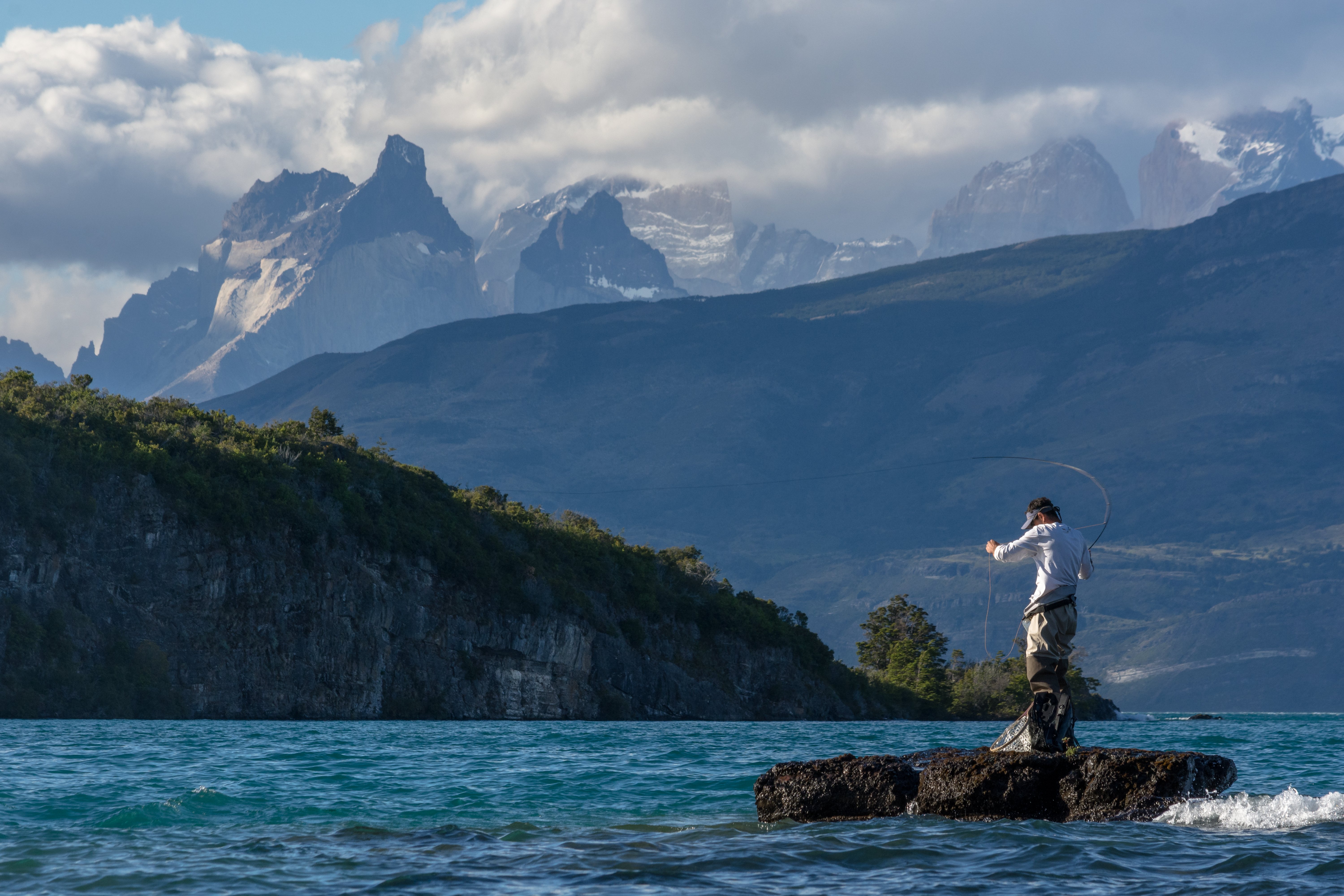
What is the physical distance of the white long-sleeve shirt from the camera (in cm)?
1812

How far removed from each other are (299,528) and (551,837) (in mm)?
73473

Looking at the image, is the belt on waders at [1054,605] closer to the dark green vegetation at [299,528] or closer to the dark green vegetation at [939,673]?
the dark green vegetation at [299,528]

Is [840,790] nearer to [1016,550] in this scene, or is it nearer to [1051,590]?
[1051,590]

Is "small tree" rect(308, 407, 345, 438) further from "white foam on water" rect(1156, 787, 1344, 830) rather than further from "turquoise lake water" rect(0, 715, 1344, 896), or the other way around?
"white foam on water" rect(1156, 787, 1344, 830)

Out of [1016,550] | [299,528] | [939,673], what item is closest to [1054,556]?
[1016,550]

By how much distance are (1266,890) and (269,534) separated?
79.9m

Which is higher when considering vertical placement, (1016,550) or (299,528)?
(299,528)

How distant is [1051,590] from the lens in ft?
59.4

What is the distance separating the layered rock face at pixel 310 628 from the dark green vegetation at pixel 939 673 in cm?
3588

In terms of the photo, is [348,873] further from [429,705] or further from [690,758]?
[429,705]

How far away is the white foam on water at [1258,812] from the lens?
1958cm

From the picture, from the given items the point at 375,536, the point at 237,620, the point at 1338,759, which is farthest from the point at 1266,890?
the point at 375,536

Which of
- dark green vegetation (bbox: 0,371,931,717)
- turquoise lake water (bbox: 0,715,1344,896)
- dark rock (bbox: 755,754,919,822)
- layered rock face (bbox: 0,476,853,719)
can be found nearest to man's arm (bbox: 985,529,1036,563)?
turquoise lake water (bbox: 0,715,1344,896)

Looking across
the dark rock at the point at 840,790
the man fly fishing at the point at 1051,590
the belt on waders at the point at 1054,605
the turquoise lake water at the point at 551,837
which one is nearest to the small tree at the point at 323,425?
the turquoise lake water at the point at 551,837
